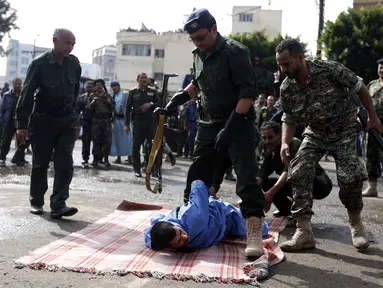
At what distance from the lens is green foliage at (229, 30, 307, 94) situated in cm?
3129

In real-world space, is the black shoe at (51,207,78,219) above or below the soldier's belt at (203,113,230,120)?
below

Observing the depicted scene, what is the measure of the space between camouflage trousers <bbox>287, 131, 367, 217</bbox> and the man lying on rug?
0.60 meters

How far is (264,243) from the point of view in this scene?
4.63 metres

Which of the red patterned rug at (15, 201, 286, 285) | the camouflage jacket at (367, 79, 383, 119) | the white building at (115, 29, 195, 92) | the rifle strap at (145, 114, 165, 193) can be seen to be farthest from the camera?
the white building at (115, 29, 195, 92)

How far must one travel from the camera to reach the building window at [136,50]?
238 ft

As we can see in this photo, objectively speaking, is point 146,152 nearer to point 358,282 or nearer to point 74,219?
point 74,219

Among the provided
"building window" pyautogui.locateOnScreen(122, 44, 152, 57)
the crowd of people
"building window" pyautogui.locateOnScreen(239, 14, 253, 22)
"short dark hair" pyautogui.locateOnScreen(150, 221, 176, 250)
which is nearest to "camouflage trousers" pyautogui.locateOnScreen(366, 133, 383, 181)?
the crowd of people

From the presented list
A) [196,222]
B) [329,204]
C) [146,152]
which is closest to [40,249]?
[196,222]

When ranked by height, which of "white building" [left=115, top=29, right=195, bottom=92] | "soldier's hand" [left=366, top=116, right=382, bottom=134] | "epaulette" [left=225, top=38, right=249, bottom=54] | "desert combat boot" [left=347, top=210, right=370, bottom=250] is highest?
"white building" [left=115, top=29, right=195, bottom=92]

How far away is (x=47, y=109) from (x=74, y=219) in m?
1.17

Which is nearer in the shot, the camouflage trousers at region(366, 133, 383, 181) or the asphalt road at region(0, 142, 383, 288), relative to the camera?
the asphalt road at region(0, 142, 383, 288)

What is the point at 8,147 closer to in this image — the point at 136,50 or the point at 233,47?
the point at 233,47

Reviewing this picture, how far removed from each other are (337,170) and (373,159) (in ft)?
13.8

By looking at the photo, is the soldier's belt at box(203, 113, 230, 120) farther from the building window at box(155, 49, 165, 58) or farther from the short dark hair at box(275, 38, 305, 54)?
the building window at box(155, 49, 165, 58)
